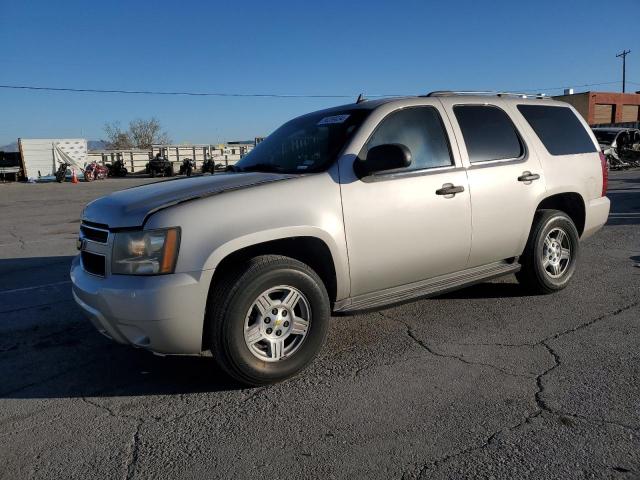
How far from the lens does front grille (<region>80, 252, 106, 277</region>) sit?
3.35 meters

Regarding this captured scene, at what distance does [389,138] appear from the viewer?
4059 mm

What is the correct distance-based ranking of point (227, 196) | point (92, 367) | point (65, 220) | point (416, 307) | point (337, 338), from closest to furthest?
point (227, 196) → point (92, 367) → point (337, 338) → point (416, 307) → point (65, 220)

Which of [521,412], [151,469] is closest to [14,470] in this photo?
[151,469]

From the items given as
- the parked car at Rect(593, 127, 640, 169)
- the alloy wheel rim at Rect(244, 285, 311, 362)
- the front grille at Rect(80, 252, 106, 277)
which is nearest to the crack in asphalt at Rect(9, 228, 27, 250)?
the front grille at Rect(80, 252, 106, 277)

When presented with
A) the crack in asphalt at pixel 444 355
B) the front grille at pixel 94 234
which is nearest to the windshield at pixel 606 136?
the crack in asphalt at pixel 444 355

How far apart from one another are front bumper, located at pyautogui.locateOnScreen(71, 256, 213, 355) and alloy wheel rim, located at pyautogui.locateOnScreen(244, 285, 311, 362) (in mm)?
328

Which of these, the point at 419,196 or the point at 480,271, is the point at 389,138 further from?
the point at 480,271

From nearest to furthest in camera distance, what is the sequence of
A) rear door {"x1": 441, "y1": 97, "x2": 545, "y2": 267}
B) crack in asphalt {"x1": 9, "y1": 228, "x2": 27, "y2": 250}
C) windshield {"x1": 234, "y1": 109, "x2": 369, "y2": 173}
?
windshield {"x1": 234, "y1": 109, "x2": 369, "y2": 173} → rear door {"x1": 441, "y1": 97, "x2": 545, "y2": 267} → crack in asphalt {"x1": 9, "y1": 228, "x2": 27, "y2": 250}

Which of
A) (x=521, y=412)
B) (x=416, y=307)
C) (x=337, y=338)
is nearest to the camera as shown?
(x=521, y=412)

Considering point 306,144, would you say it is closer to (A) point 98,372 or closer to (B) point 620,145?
(A) point 98,372

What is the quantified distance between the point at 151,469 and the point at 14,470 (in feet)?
2.23

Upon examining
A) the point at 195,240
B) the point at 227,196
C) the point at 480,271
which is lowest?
the point at 480,271

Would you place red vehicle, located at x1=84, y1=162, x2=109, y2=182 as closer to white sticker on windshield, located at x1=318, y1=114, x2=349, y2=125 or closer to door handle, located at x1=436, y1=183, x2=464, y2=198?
white sticker on windshield, located at x1=318, y1=114, x2=349, y2=125

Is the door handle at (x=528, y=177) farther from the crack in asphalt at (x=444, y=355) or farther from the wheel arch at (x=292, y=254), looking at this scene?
the wheel arch at (x=292, y=254)
